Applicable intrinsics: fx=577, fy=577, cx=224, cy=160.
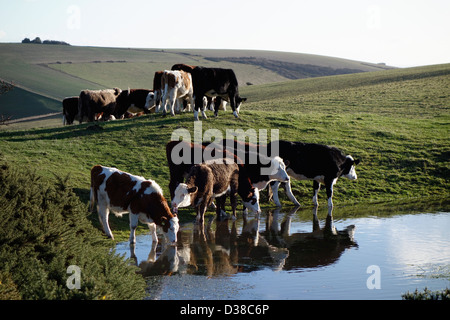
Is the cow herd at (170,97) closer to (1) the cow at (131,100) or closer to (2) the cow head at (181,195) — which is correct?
(1) the cow at (131,100)

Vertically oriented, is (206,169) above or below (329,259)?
above

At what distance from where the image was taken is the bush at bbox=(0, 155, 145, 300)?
26.2 feet

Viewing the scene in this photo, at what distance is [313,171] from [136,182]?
788 cm

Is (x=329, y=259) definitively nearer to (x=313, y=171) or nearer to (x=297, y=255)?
(x=297, y=255)

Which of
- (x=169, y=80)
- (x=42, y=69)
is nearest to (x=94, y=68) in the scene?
(x=42, y=69)

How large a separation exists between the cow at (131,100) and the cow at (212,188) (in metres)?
17.2

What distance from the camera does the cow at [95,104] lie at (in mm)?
33062

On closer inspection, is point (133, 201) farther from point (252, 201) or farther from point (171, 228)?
point (252, 201)

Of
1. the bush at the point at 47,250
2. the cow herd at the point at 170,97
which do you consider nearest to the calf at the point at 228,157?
the bush at the point at 47,250

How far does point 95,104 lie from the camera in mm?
33094

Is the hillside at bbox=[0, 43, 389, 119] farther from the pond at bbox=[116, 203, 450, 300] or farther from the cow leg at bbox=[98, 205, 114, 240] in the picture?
the pond at bbox=[116, 203, 450, 300]

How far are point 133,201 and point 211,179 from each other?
128 inches

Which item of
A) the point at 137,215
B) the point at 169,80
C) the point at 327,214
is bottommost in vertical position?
the point at 327,214

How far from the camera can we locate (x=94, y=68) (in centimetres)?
10806
